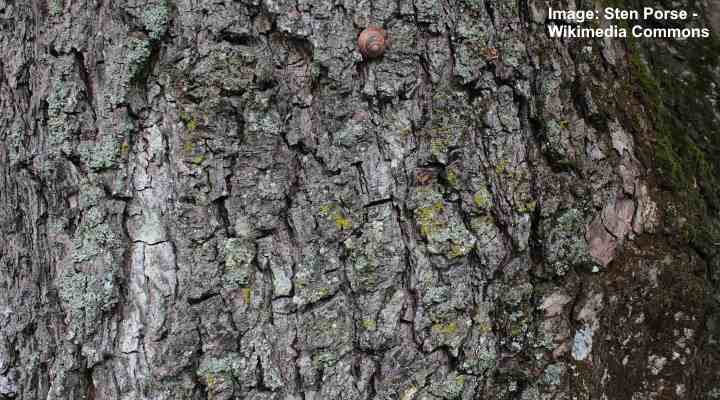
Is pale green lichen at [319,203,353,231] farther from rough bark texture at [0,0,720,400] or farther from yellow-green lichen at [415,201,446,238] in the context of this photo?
yellow-green lichen at [415,201,446,238]

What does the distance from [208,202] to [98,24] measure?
1.82 feet

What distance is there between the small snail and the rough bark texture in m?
0.03

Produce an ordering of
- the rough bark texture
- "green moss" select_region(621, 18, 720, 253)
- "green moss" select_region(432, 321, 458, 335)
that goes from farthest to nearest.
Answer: "green moss" select_region(621, 18, 720, 253) → "green moss" select_region(432, 321, 458, 335) → the rough bark texture

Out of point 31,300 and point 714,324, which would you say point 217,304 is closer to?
point 31,300

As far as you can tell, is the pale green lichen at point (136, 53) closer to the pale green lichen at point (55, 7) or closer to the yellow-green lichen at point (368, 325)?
the pale green lichen at point (55, 7)

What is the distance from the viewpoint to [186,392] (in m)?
1.46

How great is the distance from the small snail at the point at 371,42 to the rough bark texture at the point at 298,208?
0.03 metres

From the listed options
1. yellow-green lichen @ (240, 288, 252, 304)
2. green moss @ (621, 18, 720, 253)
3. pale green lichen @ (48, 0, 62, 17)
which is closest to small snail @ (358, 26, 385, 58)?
yellow-green lichen @ (240, 288, 252, 304)

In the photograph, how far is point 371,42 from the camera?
4.96ft

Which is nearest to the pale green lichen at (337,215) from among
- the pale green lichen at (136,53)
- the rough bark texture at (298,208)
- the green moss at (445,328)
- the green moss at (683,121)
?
the rough bark texture at (298,208)

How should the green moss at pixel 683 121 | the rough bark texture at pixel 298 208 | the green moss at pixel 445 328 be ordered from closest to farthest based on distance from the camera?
the rough bark texture at pixel 298 208 < the green moss at pixel 445 328 < the green moss at pixel 683 121

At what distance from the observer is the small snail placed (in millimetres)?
1513

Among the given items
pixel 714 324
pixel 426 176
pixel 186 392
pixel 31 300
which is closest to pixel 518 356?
pixel 426 176

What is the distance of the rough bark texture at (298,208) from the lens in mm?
1470
